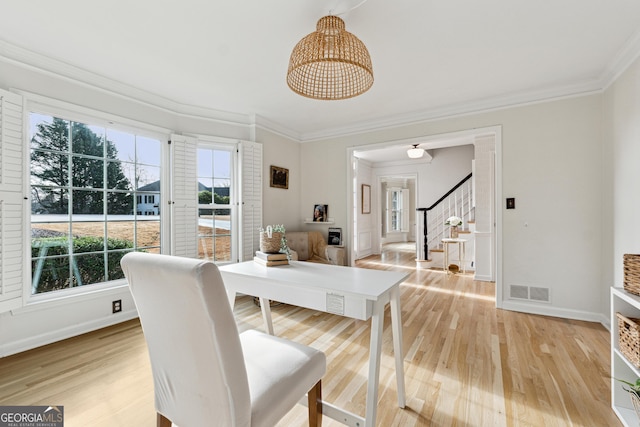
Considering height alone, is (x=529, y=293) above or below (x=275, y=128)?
below

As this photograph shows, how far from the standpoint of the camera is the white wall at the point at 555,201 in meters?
2.95

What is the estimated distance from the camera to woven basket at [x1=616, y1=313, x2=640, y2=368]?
56.4 inches

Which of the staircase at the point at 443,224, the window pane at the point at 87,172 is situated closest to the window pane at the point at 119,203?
the window pane at the point at 87,172

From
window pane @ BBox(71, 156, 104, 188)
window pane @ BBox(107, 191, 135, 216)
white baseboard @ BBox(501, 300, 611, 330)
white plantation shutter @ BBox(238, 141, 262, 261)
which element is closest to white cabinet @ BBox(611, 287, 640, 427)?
white baseboard @ BBox(501, 300, 611, 330)

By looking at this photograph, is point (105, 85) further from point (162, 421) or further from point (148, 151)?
point (162, 421)

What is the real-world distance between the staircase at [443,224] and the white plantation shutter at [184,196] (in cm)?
440

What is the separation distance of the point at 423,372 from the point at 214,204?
10.0 feet

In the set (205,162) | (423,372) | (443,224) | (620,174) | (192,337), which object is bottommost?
(423,372)

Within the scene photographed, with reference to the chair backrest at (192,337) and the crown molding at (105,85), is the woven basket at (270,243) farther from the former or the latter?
the crown molding at (105,85)

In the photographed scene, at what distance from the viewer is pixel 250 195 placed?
12.9 feet

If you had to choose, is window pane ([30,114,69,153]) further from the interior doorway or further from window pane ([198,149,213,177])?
the interior doorway

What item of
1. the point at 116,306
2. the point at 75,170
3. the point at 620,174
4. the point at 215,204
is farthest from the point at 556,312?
the point at 75,170

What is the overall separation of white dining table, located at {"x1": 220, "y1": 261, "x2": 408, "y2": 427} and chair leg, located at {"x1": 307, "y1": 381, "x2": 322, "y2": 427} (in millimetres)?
72

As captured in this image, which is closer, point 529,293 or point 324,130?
point 529,293
